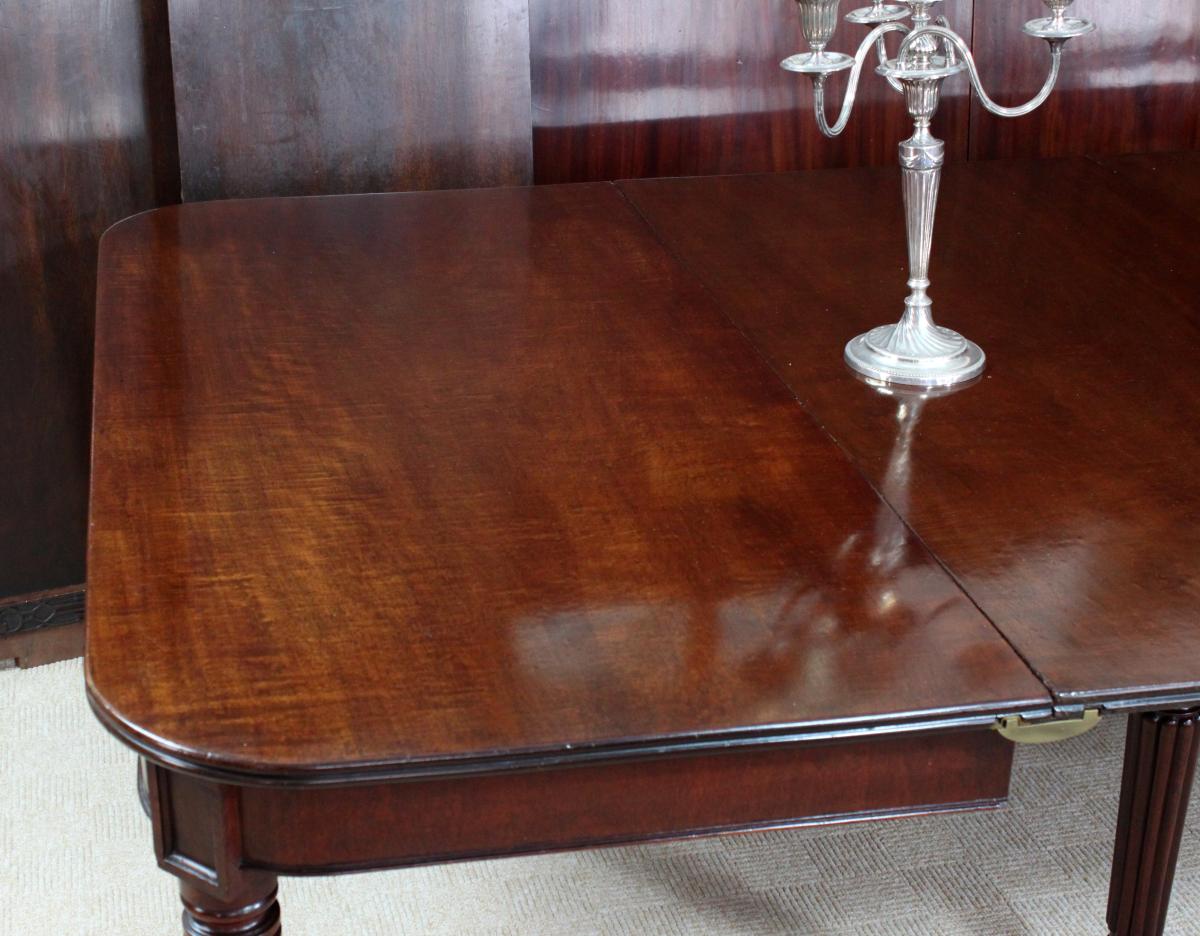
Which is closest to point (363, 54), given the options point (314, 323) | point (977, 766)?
point (314, 323)

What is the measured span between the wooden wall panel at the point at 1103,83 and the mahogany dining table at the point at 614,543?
0.60 m

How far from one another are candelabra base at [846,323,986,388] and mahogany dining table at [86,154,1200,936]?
0.08 feet

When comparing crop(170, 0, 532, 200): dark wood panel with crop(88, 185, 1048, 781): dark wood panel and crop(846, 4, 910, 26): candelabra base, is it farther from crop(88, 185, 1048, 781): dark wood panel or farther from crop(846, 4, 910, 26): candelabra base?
crop(846, 4, 910, 26): candelabra base

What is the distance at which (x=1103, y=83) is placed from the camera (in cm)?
242

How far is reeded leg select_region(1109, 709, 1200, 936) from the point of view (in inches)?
47.5

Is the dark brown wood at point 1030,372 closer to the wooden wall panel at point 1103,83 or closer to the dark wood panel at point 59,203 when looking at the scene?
the wooden wall panel at point 1103,83

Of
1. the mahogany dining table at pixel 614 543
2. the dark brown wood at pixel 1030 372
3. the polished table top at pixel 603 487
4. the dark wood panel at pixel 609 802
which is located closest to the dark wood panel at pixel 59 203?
the polished table top at pixel 603 487

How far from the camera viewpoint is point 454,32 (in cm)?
209

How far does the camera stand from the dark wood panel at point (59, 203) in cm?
203

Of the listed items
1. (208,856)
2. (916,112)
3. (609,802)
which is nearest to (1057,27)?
(916,112)

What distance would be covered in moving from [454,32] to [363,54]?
5.1 inches

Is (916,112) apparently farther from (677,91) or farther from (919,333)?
(677,91)

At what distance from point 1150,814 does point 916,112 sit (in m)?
0.66

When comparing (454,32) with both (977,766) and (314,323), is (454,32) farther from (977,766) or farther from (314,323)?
(977,766)
